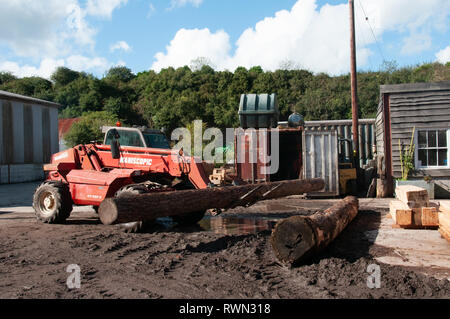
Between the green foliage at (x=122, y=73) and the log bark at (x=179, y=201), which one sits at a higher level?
the green foliage at (x=122, y=73)

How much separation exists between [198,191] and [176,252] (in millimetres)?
1768

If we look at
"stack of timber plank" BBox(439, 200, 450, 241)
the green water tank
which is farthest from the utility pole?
"stack of timber plank" BBox(439, 200, 450, 241)

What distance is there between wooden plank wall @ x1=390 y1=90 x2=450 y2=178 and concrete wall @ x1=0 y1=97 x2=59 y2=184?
19.7 m

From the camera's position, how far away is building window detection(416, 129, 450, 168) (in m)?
13.9

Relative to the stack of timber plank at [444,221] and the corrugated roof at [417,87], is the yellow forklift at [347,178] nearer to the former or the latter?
the corrugated roof at [417,87]

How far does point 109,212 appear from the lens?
6.57 metres

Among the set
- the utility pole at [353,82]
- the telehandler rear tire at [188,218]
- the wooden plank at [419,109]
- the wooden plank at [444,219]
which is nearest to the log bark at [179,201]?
the telehandler rear tire at [188,218]

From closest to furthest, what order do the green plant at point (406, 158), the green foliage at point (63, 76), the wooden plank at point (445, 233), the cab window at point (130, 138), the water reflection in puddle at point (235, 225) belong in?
the wooden plank at point (445, 233) → the water reflection in puddle at point (235, 225) → the cab window at point (130, 138) → the green plant at point (406, 158) → the green foliage at point (63, 76)

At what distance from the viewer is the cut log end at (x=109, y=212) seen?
6.54 meters

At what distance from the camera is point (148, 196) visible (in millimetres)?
7250

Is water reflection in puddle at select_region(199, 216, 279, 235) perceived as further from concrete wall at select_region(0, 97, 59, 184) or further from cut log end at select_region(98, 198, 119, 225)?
concrete wall at select_region(0, 97, 59, 184)

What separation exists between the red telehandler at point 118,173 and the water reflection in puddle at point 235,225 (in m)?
0.50

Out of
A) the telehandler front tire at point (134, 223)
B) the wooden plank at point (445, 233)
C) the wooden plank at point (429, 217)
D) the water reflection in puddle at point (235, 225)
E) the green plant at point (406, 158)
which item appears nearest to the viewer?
the wooden plank at point (445, 233)
